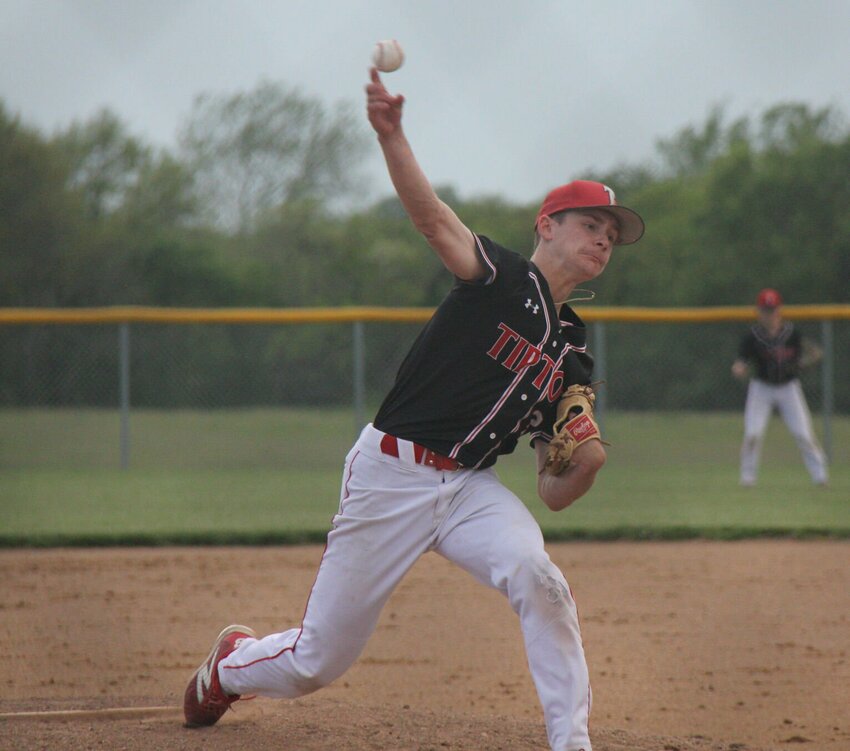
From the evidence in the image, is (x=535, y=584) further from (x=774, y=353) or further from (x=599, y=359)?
(x=599, y=359)

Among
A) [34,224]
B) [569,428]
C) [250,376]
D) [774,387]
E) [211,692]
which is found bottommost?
[211,692]

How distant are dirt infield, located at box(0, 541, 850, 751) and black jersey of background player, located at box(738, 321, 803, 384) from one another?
2833 millimetres

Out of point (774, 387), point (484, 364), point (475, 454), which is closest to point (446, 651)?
point (475, 454)

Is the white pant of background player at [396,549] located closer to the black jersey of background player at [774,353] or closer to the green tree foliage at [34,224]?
the black jersey of background player at [774,353]

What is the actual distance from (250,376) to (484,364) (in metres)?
13.7

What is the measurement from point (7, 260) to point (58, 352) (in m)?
5.08

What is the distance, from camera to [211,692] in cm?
312

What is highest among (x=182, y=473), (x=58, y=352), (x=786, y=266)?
(x=786, y=266)

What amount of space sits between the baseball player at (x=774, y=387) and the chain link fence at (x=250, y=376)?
5025 mm

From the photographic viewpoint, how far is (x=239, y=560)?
20.3 ft

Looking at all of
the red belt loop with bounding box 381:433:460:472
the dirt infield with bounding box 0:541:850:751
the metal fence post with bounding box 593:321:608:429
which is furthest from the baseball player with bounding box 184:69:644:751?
the metal fence post with bounding box 593:321:608:429

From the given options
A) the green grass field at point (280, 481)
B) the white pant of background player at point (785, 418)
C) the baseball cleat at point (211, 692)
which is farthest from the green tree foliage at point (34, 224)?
the baseball cleat at point (211, 692)

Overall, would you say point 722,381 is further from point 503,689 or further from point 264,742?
point 264,742

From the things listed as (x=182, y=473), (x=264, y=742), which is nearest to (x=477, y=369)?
(x=264, y=742)
